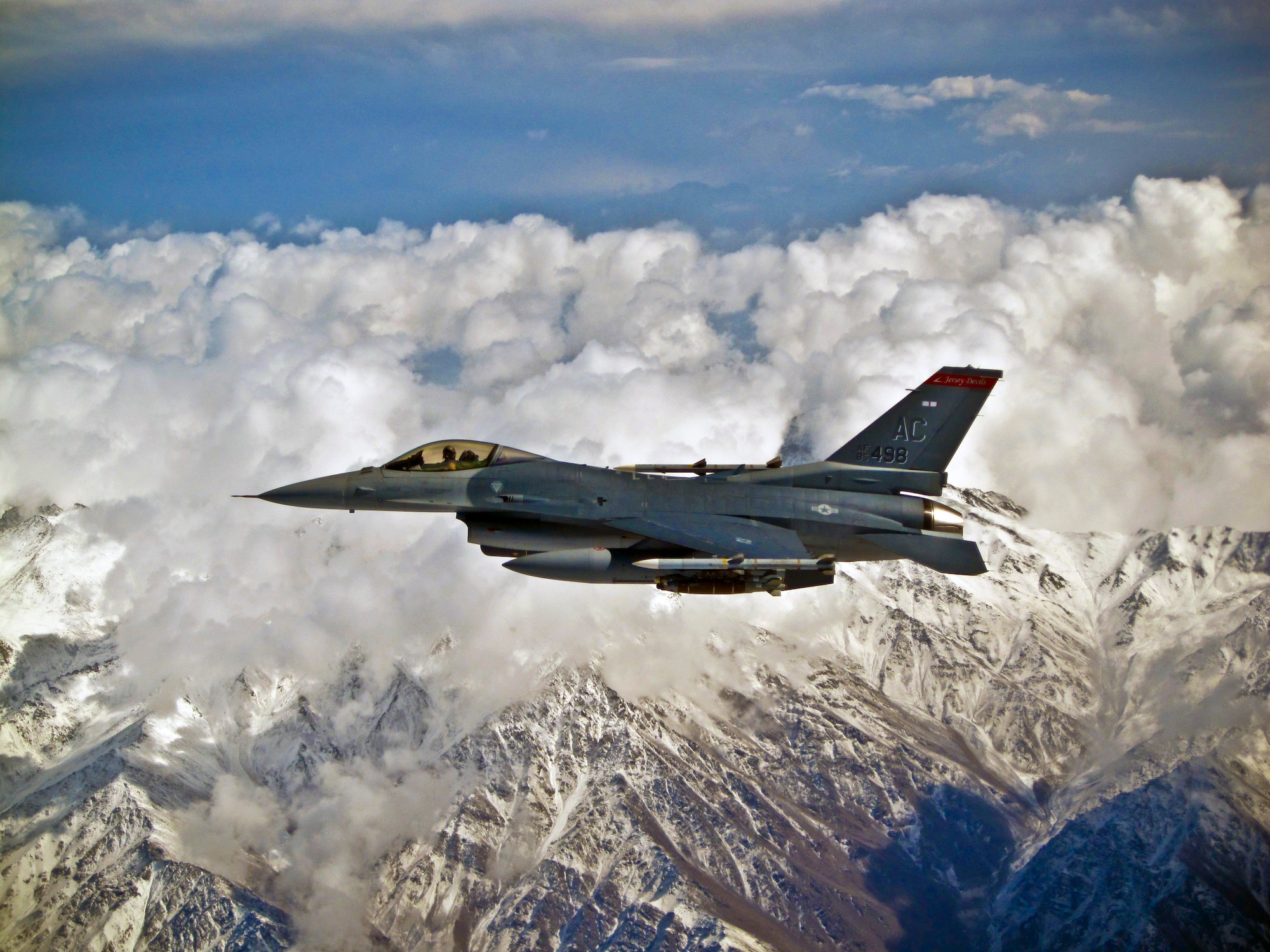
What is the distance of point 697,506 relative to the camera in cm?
3662

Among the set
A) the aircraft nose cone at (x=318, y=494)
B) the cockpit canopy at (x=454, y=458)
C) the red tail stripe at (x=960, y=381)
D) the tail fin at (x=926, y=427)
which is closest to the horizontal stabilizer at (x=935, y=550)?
the tail fin at (x=926, y=427)

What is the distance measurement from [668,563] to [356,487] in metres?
10.7

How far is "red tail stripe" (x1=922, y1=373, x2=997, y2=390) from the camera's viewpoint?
39219mm

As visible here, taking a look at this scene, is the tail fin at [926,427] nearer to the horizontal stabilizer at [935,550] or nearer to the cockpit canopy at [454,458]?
the horizontal stabilizer at [935,550]

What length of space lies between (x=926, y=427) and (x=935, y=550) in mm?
5244

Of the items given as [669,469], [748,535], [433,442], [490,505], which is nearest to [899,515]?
[748,535]

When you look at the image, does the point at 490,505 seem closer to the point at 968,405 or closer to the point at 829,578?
the point at 829,578

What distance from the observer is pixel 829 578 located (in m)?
36.0

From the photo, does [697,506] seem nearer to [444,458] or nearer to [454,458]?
[454,458]

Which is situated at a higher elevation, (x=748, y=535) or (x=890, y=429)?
(x=890, y=429)

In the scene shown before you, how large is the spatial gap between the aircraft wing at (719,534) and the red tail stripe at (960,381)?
8312 mm

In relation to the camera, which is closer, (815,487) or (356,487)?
(356,487)

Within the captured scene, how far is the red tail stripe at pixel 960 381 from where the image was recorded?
39.2m

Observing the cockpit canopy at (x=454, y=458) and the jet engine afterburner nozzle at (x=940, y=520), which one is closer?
the cockpit canopy at (x=454, y=458)
